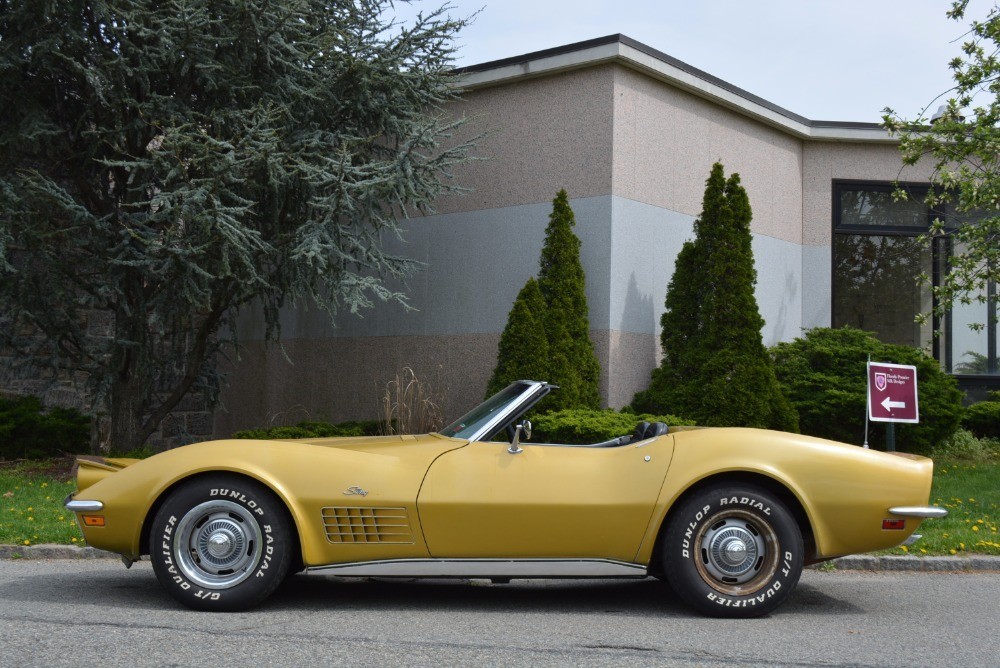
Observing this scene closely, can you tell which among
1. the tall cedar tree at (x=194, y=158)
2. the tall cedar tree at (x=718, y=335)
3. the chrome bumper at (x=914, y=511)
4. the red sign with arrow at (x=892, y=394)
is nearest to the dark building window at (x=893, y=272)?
the tall cedar tree at (x=718, y=335)

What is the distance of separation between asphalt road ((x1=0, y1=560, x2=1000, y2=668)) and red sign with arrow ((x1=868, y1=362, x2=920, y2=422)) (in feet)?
7.81

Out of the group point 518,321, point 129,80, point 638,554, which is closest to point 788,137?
point 518,321

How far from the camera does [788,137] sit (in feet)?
52.8

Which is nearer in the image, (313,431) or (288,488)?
(288,488)

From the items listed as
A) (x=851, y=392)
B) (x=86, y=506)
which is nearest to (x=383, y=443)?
(x=86, y=506)

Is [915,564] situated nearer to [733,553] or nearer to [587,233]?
[733,553]

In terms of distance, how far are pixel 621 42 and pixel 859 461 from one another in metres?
8.12

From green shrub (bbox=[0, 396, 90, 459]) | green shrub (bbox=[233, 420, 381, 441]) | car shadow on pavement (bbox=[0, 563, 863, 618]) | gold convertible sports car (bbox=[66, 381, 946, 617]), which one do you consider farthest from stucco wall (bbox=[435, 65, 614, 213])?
gold convertible sports car (bbox=[66, 381, 946, 617])

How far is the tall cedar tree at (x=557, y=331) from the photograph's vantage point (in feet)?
38.8

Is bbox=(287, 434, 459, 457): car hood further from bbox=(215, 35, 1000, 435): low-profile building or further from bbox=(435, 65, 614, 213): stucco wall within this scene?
bbox=(435, 65, 614, 213): stucco wall

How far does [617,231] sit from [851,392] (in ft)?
11.5

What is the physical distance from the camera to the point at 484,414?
19.9ft

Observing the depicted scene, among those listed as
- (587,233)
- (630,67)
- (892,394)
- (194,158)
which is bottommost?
(892,394)

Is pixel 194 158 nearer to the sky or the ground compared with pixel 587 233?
nearer to the sky
